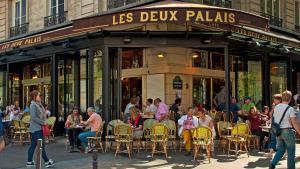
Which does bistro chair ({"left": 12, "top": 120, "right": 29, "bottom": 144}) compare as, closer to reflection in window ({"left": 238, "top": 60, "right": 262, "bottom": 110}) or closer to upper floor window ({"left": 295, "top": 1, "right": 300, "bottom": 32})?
reflection in window ({"left": 238, "top": 60, "right": 262, "bottom": 110})

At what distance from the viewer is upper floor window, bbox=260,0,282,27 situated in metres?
22.4

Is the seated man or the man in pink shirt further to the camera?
the man in pink shirt

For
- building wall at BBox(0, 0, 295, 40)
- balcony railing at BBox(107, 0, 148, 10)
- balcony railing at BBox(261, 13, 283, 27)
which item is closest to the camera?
balcony railing at BBox(107, 0, 148, 10)

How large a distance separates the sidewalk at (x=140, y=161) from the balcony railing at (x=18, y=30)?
12384mm

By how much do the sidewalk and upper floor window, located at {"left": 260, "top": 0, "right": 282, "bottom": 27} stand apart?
32.3ft

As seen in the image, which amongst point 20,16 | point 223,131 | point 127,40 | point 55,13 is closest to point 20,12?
point 20,16

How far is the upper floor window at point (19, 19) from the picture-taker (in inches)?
1009

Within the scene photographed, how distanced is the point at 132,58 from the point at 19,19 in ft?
32.9

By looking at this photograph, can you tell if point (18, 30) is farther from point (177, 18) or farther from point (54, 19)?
→ point (177, 18)

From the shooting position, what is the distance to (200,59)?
1956 centimetres

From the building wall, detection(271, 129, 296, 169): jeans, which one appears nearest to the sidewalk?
detection(271, 129, 296, 169): jeans

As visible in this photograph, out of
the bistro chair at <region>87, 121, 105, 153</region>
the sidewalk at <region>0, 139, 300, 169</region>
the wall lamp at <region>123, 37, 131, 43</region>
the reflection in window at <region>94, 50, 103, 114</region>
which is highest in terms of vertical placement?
the wall lamp at <region>123, 37, 131, 43</region>

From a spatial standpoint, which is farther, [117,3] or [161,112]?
[117,3]

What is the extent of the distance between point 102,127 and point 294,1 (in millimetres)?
15815
